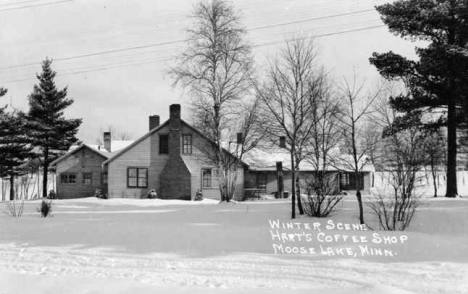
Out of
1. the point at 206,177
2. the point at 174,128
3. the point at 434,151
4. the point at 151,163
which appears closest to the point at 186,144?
the point at 174,128

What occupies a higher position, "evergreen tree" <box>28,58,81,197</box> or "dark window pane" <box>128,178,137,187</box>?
"evergreen tree" <box>28,58,81,197</box>

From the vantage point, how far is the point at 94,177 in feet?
112

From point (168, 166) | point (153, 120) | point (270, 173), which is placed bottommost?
point (270, 173)

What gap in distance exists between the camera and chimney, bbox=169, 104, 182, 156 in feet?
97.7

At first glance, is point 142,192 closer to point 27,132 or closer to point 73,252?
point 27,132

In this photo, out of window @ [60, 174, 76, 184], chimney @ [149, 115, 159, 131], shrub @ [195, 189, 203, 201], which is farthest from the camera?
chimney @ [149, 115, 159, 131]

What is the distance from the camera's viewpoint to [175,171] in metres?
29.6

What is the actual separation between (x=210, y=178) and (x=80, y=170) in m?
12.0

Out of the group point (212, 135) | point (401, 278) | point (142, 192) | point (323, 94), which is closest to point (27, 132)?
point (142, 192)

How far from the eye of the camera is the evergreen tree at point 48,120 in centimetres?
3865

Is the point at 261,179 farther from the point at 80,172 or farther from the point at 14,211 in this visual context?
the point at 14,211

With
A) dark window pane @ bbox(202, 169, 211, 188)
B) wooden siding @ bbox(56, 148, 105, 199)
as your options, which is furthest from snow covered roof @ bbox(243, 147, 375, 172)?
wooden siding @ bbox(56, 148, 105, 199)

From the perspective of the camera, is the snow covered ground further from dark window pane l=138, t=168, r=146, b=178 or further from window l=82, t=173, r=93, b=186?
window l=82, t=173, r=93, b=186

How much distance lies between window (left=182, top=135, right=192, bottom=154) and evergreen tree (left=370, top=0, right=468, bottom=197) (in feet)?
45.9
